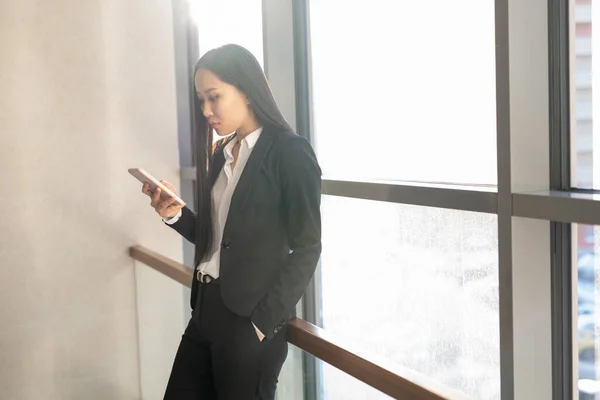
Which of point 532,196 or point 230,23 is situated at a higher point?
point 230,23

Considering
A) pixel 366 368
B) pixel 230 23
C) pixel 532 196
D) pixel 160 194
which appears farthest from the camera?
pixel 230 23

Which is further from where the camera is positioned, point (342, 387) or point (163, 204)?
point (163, 204)

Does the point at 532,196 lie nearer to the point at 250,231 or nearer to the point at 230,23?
the point at 250,231

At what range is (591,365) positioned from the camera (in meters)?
1.38

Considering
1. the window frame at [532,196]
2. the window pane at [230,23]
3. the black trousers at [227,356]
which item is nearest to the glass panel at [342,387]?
the black trousers at [227,356]

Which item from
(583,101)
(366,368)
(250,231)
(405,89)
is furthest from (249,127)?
(583,101)

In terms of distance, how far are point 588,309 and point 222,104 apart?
3.11 ft

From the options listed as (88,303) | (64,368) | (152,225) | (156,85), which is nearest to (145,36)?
(156,85)

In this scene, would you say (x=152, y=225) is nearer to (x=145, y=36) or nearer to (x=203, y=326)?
(x=145, y=36)

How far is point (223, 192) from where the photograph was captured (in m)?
1.65

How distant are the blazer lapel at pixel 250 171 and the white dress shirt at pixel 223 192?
0.13 ft

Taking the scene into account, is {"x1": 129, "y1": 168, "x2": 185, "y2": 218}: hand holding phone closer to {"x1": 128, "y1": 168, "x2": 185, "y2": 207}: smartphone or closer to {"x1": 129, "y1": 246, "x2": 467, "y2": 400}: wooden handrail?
{"x1": 128, "y1": 168, "x2": 185, "y2": 207}: smartphone

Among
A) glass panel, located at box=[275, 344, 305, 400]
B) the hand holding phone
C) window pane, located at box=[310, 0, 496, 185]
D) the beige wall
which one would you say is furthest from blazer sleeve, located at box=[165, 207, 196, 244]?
the beige wall

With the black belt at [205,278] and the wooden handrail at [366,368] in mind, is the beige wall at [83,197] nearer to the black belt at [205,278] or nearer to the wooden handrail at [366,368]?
the black belt at [205,278]
